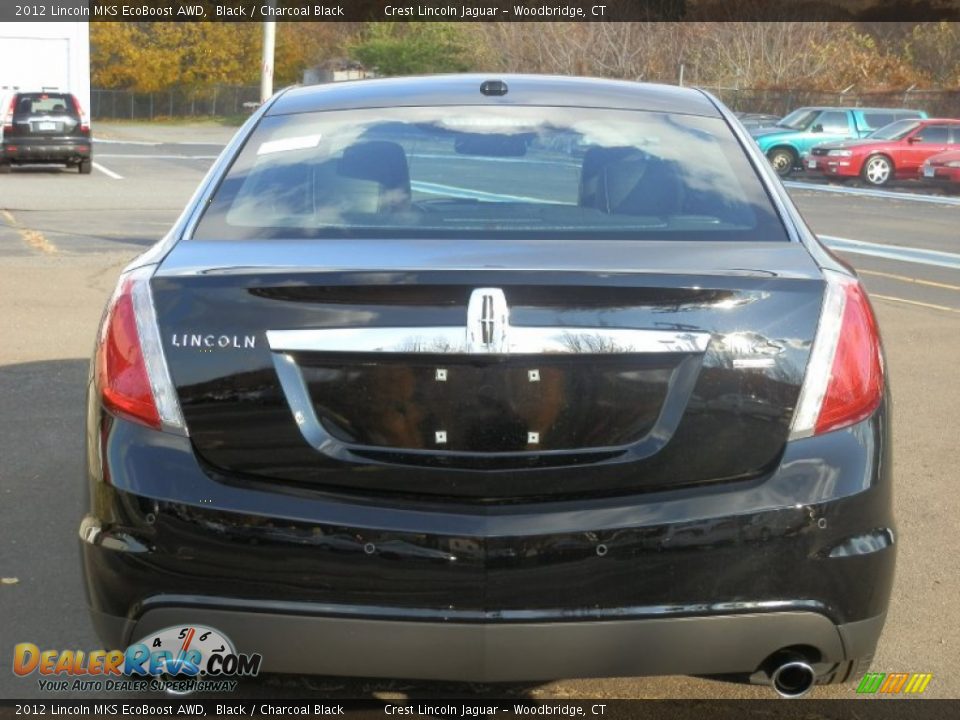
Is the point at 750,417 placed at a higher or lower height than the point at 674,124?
lower

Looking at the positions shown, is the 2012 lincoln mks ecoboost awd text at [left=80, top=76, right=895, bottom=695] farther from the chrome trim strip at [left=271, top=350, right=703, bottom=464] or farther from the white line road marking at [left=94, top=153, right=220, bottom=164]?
the white line road marking at [left=94, top=153, right=220, bottom=164]

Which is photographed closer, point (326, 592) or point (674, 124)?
point (326, 592)

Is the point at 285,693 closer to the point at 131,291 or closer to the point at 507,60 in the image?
the point at 131,291

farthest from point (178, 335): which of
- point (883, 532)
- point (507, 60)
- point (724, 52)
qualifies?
point (507, 60)

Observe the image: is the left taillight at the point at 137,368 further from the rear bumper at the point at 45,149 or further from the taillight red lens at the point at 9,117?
the taillight red lens at the point at 9,117

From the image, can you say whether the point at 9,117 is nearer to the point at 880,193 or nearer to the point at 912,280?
the point at 880,193

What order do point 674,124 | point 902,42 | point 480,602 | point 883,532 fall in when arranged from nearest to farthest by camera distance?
point 480,602 → point 883,532 → point 674,124 → point 902,42

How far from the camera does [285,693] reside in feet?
12.1

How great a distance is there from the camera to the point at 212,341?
9.46 ft

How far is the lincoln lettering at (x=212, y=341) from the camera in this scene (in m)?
2.87

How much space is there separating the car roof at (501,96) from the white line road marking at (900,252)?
10.8m

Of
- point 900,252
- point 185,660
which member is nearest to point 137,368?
point 185,660

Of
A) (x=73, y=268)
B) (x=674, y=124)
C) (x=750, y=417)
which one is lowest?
(x=73, y=268)

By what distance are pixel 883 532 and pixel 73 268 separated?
35.9 ft
